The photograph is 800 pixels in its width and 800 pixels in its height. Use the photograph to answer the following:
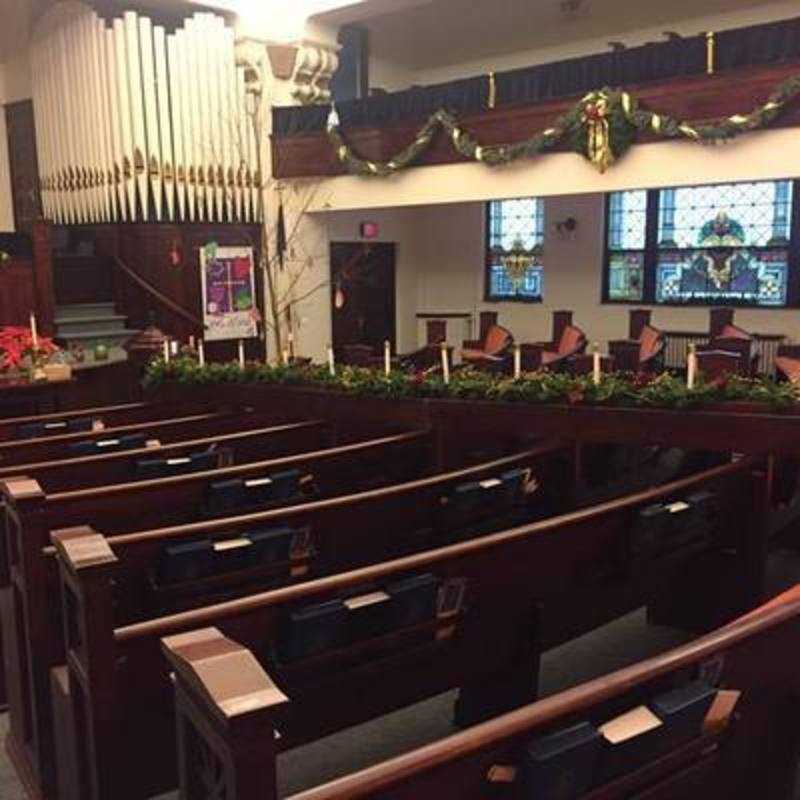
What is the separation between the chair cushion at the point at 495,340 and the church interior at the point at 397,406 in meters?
0.08

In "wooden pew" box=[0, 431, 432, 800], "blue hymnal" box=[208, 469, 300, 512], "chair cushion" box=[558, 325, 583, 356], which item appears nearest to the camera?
"wooden pew" box=[0, 431, 432, 800]

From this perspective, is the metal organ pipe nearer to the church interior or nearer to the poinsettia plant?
the church interior

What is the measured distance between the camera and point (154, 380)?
594 cm

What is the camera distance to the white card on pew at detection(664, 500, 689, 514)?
3170 millimetres

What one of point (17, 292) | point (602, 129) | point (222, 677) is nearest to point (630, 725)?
point (222, 677)

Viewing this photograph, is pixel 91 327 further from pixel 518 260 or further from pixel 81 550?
pixel 81 550

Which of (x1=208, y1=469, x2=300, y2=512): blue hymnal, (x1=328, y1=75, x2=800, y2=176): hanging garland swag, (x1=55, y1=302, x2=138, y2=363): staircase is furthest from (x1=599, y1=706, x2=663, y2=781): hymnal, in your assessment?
(x1=55, y1=302, x2=138, y2=363): staircase

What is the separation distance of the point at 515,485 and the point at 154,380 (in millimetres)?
3193

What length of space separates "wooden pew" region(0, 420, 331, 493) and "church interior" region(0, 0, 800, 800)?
0.06 ft

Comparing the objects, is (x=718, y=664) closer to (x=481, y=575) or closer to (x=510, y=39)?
(x=481, y=575)

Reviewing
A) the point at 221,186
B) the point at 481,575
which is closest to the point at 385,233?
the point at 221,186

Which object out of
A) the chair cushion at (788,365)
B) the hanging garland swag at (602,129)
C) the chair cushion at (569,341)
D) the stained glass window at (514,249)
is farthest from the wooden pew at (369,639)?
the stained glass window at (514,249)

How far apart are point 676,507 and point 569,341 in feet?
18.3

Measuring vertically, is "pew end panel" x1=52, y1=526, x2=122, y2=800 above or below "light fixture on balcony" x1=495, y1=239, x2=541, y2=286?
below
